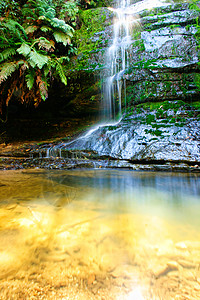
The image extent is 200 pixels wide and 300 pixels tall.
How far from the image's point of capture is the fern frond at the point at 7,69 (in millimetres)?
3842

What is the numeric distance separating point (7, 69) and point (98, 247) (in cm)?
492

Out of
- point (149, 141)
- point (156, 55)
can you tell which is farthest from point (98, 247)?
point (156, 55)

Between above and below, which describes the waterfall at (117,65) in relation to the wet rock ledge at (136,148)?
above

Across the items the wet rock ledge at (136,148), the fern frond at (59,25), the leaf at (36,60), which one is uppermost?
the fern frond at (59,25)

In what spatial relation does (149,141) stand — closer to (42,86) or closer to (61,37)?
(42,86)

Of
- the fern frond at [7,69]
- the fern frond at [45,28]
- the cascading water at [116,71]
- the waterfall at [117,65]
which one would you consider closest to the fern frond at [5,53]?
the fern frond at [7,69]

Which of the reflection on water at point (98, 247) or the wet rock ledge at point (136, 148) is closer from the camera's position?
the reflection on water at point (98, 247)

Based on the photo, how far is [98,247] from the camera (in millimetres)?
910

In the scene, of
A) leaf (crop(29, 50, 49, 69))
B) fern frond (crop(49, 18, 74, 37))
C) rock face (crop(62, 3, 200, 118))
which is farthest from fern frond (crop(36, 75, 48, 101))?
fern frond (crop(49, 18, 74, 37))

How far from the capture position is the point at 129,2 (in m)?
8.13

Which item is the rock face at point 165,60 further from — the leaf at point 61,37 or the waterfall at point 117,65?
the leaf at point 61,37

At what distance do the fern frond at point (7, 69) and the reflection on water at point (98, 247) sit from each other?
3.64 metres

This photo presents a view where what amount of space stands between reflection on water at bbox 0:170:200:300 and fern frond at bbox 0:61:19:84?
364 cm

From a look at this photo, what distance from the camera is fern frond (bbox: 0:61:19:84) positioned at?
3842mm
